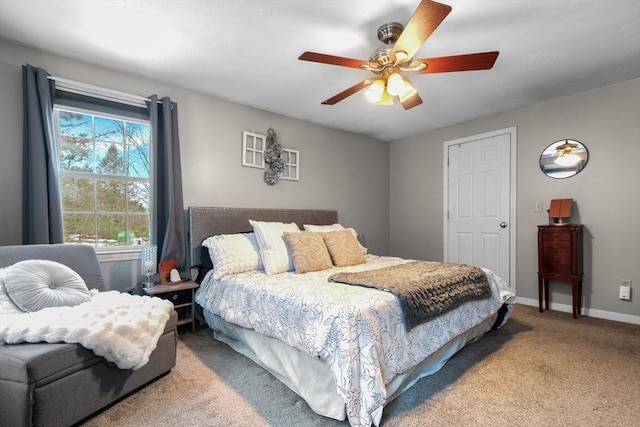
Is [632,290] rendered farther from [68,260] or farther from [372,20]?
[68,260]

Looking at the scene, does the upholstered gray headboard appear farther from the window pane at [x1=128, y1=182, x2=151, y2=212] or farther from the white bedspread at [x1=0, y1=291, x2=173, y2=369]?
the white bedspread at [x1=0, y1=291, x2=173, y2=369]

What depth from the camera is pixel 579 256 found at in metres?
3.22

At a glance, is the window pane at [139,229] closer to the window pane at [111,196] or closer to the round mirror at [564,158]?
the window pane at [111,196]

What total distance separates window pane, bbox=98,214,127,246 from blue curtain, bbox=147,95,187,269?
279mm

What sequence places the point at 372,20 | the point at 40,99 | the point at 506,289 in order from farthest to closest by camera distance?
1. the point at 506,289
2. the point at 40,99
3. the point at 372,20

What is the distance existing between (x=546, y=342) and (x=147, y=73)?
419 cm

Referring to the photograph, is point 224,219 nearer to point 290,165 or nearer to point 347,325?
point 290,165

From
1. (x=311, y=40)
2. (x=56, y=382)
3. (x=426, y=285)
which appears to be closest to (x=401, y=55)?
(x=311, y=40)

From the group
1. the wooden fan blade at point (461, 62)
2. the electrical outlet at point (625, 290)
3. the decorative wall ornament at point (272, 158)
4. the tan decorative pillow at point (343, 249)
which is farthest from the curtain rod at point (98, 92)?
the electrical outlet at point (625, 290)

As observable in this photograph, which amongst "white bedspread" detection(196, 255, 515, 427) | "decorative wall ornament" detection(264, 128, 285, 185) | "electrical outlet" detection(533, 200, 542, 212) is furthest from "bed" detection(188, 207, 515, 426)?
"electrical outlet" detection(533, 200, 542, 212)

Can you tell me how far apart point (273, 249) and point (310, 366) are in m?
1.23

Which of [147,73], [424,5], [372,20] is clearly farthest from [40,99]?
[424,5]

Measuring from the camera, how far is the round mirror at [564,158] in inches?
132

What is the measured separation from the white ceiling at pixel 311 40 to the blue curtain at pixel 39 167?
1.13 ft
